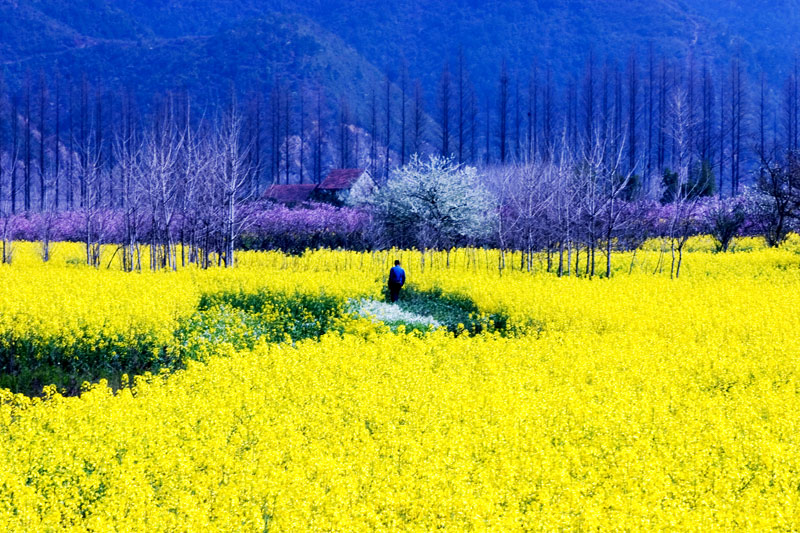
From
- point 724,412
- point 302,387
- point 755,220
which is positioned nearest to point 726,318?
point 724,412

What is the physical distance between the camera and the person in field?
19.5 meters

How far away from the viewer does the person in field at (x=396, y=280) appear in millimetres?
19453

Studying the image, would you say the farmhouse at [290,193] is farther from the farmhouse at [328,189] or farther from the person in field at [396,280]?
the person in field at [396,280]

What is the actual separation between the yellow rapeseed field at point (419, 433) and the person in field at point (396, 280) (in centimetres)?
570

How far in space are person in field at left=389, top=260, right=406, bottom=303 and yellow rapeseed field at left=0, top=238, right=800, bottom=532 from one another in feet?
18.7

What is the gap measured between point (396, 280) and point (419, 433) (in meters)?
12.4

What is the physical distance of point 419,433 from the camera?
283 inches

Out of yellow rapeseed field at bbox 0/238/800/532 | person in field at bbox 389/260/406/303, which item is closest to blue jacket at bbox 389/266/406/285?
person in field at bbox 389/260/406/303

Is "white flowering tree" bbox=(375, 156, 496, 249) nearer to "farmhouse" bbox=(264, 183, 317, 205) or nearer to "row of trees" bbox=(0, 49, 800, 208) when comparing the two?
"row of trees" bbox=(0, 49, 800, 208)

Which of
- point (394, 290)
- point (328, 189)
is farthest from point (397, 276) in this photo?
point (328, 189)

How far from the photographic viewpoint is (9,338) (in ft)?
37.1

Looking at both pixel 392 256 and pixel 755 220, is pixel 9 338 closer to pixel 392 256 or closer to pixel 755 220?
pixel 392 256

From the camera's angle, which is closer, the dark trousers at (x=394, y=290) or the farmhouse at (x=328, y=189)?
the dark trousers at (x=394, y=290)

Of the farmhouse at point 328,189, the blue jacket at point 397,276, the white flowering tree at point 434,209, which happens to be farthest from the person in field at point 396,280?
the farmhouse at point 328,189
